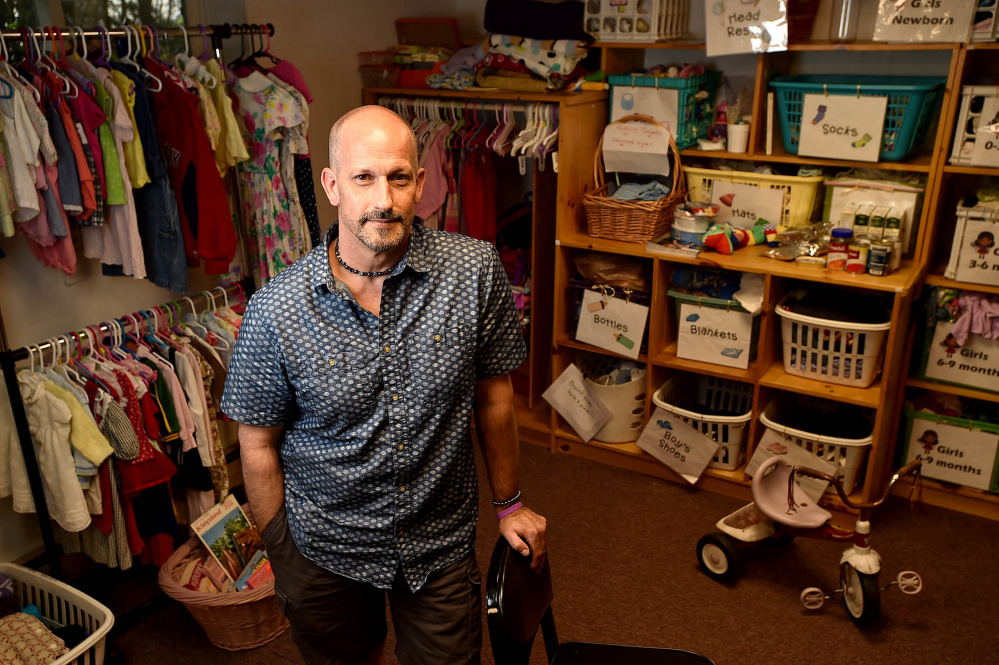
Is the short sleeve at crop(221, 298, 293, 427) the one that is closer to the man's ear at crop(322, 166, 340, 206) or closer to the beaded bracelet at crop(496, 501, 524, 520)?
the man's ear at crop(322, 166, 340, 206)

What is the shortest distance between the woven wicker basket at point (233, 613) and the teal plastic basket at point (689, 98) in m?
Result: 2.18

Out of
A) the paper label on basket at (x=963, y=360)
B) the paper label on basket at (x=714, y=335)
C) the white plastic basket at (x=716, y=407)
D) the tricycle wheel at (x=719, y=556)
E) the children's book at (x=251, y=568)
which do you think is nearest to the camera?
the children's book at (x=251, y=568)

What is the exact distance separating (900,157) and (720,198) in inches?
25.3

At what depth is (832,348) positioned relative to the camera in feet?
9.69

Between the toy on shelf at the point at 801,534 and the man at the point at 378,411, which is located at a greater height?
the man at the point at 378,411

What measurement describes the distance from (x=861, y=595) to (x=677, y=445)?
914mm

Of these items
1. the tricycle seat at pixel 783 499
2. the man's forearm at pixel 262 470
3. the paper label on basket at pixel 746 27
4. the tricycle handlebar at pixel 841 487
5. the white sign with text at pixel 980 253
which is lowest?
the tricycle seat at pixel 783 499

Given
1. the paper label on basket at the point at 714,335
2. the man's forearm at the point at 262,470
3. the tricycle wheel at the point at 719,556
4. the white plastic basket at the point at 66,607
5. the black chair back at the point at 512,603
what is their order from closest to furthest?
the black chair back at the point at 512,603
the man's forearm at the point at 262,470
the white plastic basket at the point at 66,607
the tricycle wheel at the point at 719,556
the paper label on basket at the point at 714,335

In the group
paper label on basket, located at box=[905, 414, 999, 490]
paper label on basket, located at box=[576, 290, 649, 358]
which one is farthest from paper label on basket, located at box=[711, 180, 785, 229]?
paper label on basket, located at box=[905, 414, 999, 490]

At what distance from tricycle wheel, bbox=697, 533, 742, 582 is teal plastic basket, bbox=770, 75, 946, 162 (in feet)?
4.61

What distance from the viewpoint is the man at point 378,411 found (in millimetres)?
1600

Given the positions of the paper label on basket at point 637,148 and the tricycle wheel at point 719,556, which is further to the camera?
the paper label on basket at point 637,148

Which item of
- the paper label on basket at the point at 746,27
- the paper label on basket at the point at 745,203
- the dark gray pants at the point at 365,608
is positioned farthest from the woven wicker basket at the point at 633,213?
the dark gray pants at the point at 365,608

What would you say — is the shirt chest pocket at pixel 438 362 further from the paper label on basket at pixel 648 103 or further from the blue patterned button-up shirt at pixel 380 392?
the paper label on basket at pixel 648 103
